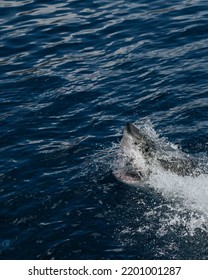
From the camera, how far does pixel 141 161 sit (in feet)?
47.7

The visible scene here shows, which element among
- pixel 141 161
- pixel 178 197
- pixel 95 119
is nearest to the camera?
pixel 178 197

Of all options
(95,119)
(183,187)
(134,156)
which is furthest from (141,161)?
(95,119)

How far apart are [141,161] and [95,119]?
3.29 meters

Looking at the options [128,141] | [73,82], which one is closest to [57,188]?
[128,141]

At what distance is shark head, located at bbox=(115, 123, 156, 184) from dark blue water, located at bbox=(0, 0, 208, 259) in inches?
10.7

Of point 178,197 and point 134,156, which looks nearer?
point 178,197

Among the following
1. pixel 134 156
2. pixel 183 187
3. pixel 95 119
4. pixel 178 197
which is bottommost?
pixel 178 197

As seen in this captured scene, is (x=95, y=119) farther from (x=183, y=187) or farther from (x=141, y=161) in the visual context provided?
(x=183, y=187)

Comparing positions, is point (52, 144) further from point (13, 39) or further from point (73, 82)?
point (13, 39)

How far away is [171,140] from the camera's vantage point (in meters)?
16.3

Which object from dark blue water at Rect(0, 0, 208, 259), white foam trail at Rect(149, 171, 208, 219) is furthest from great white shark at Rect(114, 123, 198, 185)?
dark blue water at Rect(0, 0, 208, 259)

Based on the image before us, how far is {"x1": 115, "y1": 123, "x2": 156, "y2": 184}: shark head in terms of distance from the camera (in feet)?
47.4

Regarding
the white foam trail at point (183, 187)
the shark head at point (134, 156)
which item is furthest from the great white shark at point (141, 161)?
the white foam trail at point (183, 187)

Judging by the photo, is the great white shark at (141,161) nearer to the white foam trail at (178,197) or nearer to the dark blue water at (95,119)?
the white foam trail at (178,197)
